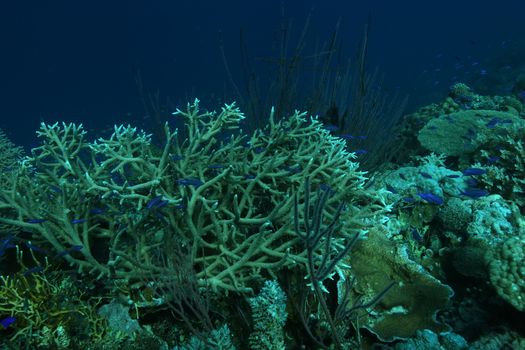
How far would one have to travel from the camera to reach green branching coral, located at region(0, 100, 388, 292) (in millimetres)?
2936

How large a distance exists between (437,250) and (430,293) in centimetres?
124

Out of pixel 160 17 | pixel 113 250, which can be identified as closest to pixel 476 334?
pixel 113 250

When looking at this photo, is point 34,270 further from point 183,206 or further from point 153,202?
point 183,206

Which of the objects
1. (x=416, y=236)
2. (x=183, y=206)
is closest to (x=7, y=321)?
(x=183, y=206)

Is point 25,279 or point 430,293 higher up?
point 25,279

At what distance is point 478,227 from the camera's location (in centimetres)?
420

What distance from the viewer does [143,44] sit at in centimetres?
9088

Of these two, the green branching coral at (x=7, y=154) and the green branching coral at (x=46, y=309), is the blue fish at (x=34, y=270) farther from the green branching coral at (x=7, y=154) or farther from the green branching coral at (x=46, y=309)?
the green branching coral at (x=7, y=154)

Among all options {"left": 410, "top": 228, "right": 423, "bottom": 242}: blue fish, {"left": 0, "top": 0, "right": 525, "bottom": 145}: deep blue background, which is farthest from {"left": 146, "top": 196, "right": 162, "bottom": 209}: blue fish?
{"left": 0, "top": 0, "right": 525, "bottom": 145}: deep blue background

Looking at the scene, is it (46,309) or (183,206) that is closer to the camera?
(46,309)

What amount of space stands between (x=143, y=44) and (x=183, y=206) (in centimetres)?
9913

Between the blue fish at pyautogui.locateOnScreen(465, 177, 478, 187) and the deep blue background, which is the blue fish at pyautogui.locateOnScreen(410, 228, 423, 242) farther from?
the deep blue background

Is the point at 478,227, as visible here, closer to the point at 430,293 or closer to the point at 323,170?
the point at 430,293

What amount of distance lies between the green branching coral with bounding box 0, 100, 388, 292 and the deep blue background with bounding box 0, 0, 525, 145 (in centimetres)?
5208
